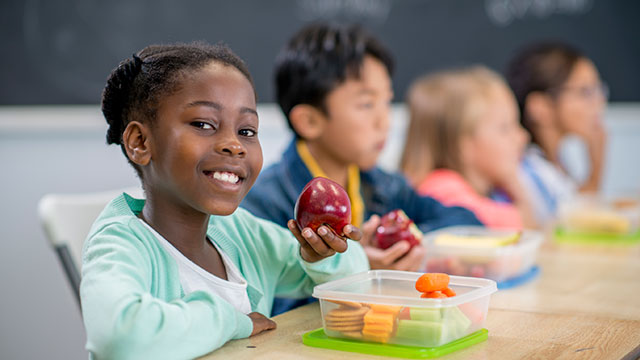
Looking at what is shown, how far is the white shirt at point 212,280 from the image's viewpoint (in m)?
0.94

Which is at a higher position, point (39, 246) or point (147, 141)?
point (147, 141)

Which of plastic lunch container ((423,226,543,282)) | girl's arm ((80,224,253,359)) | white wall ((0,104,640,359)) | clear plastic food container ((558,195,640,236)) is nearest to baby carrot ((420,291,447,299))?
girl's arm ((80,224,253,359))

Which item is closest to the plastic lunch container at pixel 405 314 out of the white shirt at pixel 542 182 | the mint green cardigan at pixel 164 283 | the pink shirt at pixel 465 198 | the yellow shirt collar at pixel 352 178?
the mint green cardigan at pixel 164 283

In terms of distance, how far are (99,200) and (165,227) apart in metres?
0.62

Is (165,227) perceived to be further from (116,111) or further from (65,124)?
(65,124)

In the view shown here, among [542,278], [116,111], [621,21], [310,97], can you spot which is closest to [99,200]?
[310,97]

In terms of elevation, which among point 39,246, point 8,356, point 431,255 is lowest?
point 8,356

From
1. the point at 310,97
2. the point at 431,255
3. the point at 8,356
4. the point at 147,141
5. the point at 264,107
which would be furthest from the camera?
the point at 264,107

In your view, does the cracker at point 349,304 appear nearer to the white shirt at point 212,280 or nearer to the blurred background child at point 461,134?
the white shirt at point 212,280

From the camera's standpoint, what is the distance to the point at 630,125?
11.5 feet

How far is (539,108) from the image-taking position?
2.73 metres

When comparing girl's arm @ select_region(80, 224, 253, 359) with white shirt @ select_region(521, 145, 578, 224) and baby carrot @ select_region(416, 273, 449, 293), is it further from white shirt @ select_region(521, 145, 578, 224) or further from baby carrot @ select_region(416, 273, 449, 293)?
white shirt @ select_region(521, 145, 578, 224)

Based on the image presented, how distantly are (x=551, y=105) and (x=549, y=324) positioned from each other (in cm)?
182

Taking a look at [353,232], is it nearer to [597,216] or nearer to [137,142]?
[137,142]
